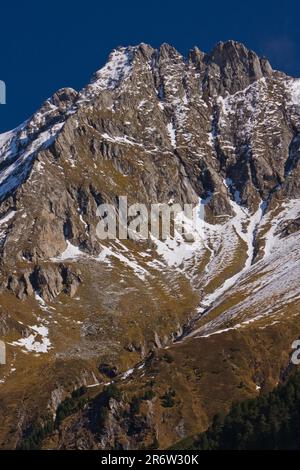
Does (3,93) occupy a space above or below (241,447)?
above
